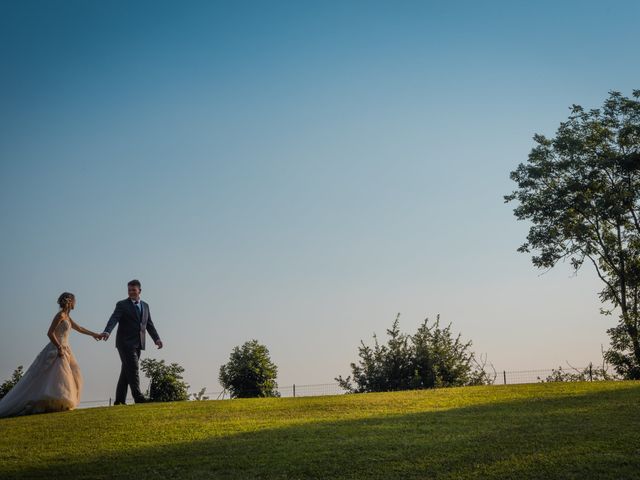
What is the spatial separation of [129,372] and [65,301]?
112 inches

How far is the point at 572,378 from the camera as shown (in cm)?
3294

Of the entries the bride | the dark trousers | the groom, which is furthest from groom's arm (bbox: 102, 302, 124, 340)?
the bride

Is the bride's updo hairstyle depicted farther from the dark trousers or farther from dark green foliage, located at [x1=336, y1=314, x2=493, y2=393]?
dark green foliage, located at [x1=336, y1=314, x2=493, y2=393]

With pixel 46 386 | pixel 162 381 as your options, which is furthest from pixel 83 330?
pixel 162 381

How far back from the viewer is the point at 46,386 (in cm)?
1745

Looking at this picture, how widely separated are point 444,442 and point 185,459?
497cm

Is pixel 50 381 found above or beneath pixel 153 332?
beneath

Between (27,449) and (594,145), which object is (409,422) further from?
(594,145)

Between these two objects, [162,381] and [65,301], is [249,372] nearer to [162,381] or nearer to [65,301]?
[162,381]

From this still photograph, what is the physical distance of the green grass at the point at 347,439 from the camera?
→ 33.2 ft

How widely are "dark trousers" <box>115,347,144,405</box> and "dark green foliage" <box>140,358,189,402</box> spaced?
802 cm

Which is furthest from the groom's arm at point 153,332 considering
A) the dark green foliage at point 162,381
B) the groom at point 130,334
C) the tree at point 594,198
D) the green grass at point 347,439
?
the tree at point 594,198

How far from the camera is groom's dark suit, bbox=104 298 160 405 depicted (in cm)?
1817

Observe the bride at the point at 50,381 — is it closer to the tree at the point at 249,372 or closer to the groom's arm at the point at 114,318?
the groom's arm at the point at 114,318
